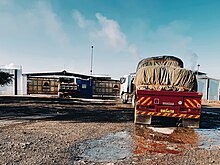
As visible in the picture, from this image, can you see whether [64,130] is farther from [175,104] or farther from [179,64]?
[179,64]

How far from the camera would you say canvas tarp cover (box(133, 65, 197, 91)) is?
9422mm

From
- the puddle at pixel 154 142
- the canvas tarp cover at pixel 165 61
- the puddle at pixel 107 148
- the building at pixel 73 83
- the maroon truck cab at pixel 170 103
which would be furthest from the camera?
the building at pixel 73 83

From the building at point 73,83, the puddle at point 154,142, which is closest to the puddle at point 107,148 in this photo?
the puddle at point 154,142

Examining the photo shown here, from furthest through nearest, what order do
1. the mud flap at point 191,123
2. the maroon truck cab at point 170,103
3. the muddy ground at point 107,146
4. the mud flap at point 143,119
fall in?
the mud flap at point 143,119 < the mud flap at point 191,123 < the maroon truck cab at point 170,103 < the muddy ground at point 107,146

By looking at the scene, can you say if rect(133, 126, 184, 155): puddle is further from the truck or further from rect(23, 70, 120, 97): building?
rect(23, 70, 120, 97): building

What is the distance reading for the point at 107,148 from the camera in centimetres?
588

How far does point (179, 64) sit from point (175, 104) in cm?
312

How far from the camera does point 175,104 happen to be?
29.2 ft

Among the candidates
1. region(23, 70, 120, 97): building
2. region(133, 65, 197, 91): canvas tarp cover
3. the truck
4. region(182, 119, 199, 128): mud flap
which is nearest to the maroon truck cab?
the truck

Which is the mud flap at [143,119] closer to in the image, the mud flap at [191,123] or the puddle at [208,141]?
the mud flap at [191,123]

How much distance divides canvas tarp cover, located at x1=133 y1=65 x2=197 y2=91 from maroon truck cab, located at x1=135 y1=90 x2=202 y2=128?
1.90ft

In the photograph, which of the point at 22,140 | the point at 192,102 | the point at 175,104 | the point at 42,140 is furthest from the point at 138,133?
the point at 22,140

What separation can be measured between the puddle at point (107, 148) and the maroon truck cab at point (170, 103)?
2031 millimetres

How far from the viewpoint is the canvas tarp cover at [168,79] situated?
9.42 m
